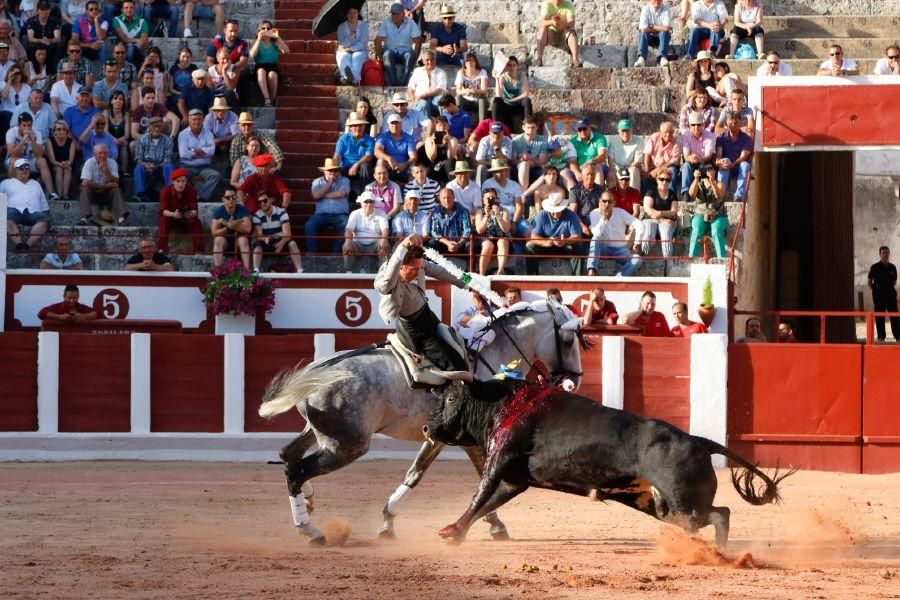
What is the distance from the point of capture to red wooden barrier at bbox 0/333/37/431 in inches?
590

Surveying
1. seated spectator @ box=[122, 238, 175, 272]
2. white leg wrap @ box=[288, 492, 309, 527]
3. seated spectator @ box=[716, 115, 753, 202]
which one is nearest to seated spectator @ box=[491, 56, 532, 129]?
seated spectator @ box=[716, 115, 753, 202]

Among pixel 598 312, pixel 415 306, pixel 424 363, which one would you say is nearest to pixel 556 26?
pixel 598 312

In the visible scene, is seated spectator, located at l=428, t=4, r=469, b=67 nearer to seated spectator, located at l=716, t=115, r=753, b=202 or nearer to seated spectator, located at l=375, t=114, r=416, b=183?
seated spectator, located at l=375, t=114, r=416, b=183

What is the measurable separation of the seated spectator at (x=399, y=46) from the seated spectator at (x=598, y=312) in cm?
515

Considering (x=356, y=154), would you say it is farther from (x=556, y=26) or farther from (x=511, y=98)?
(x=556, y=26)

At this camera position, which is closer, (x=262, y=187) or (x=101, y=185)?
(x=262, y=187)

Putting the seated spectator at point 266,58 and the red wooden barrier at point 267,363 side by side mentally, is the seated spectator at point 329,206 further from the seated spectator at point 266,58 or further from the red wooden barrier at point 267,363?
the seated spectator at point 266,58

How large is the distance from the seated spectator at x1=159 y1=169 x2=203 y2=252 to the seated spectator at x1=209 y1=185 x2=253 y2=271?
0.25 meters

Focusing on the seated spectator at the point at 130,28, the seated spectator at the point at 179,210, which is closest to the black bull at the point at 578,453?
the seated spectator at the point at 179,210

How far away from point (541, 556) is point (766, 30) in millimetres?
13019

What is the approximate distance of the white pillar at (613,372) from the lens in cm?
1510

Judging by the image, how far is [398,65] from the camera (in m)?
19.4

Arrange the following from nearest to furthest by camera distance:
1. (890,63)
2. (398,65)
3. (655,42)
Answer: (890,63) → (398,65) → (655,42)

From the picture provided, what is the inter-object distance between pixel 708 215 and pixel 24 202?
7197 mm
